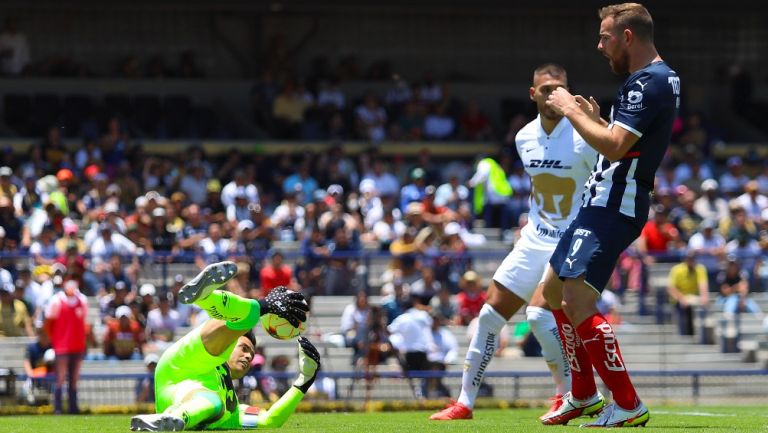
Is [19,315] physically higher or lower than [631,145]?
lower

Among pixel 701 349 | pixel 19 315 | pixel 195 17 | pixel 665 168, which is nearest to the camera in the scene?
pixel 19 315

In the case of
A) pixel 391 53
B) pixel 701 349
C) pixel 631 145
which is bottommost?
pixel 701 349

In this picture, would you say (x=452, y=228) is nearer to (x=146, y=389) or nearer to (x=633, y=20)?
(x=146, y=389)

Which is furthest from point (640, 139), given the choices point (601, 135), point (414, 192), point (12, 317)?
point (414, 192)

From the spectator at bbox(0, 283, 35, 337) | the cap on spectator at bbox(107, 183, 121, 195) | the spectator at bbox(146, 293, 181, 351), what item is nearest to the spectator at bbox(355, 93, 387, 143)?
the cap on spectator at bbox(107, 183, 121, 195)

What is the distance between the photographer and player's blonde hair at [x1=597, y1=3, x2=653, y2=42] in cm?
845

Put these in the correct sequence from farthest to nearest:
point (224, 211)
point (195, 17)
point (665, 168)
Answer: point (195, 17) < point (665, 168) < point (224, 211)

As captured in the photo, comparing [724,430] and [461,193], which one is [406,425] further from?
[461,193]

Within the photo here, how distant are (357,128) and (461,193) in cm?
459

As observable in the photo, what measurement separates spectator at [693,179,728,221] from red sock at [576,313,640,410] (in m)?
14.7

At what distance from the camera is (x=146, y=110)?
26281 mm

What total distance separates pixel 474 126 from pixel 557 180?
17.3 meters

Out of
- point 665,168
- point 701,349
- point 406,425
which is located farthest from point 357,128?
point 406,425

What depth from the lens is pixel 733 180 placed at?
2492 centimetres
